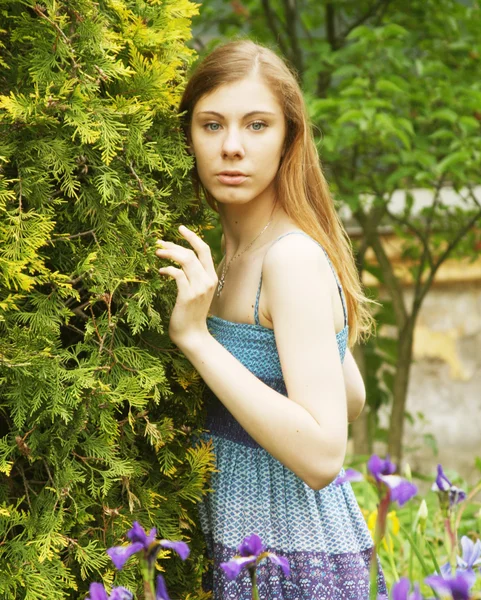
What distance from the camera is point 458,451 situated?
603 centimetres

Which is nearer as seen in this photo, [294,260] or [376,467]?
[376,467]

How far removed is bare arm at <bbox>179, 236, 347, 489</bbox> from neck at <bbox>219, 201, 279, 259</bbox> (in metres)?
0.27

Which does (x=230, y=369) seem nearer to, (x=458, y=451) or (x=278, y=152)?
(x=278, y=152)

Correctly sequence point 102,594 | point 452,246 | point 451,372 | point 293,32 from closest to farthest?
point 102,594 < point 293,32 < point 452,246 < point 451,372

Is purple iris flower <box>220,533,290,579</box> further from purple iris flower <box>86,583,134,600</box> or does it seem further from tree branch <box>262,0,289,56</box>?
tree branch <box>262,0,289,56</box>

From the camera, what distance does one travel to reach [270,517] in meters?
1.77

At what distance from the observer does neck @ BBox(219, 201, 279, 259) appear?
76.2 inches

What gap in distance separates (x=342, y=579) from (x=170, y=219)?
0.85m

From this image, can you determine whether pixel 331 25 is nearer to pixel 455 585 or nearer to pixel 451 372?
pixel 451 372

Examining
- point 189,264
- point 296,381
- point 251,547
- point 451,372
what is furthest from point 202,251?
point 451,372

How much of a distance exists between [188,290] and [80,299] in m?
0.21

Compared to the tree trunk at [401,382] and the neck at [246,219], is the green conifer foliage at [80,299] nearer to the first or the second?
the neck at [246,219]

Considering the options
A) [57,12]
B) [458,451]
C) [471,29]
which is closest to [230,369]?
[57,12]

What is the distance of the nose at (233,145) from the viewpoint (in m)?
1.76
